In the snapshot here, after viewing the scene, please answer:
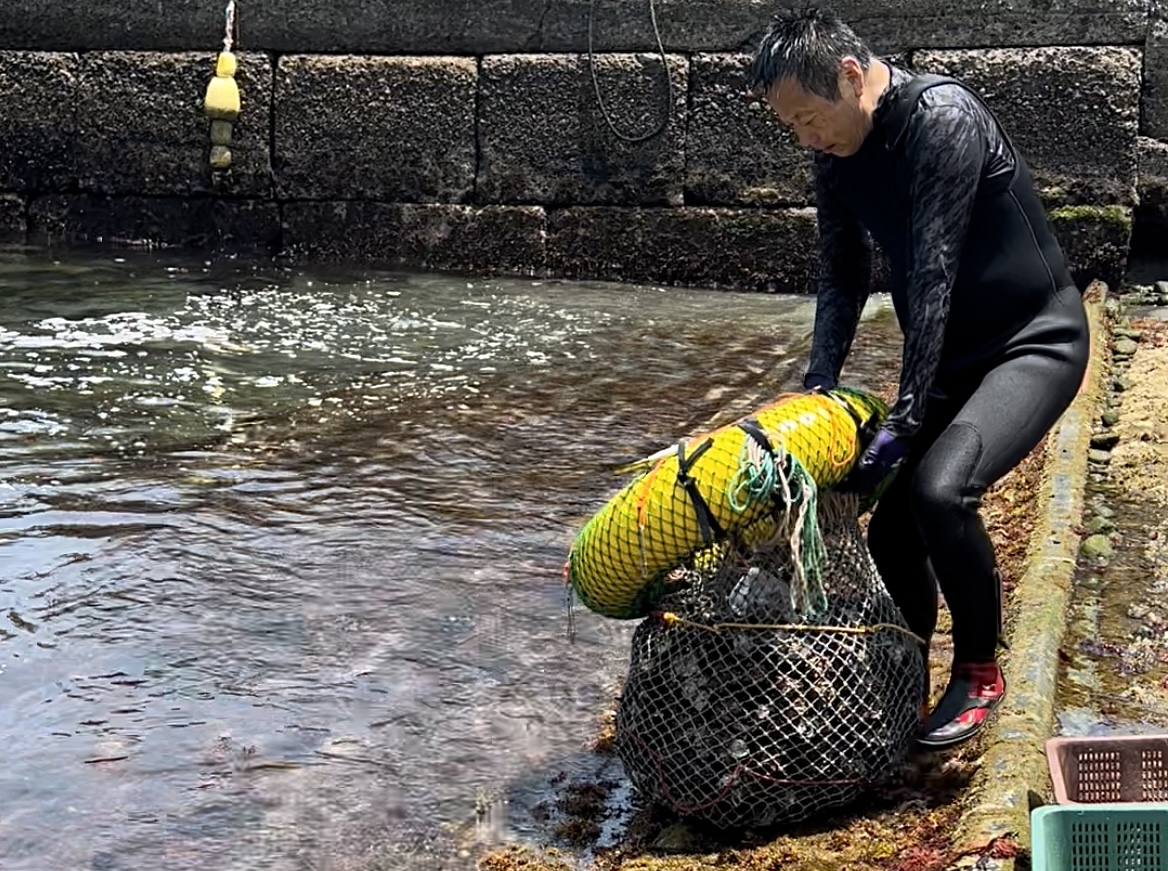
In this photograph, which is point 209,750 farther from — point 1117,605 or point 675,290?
point 675,290

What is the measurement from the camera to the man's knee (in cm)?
343

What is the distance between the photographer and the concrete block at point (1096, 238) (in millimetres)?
10188

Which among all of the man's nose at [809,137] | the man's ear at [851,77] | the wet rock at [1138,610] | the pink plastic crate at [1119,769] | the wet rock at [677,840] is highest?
the man's ear at [851,77]

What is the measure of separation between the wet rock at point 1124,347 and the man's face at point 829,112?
5277 mm

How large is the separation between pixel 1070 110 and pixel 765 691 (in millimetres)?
7902

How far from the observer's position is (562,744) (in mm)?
3955

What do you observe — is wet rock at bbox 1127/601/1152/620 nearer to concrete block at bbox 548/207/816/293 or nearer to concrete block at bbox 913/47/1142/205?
concrete block at bbox 913/47/1142/205

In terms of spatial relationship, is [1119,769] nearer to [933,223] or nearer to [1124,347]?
[933,223]

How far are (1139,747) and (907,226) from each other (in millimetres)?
1260

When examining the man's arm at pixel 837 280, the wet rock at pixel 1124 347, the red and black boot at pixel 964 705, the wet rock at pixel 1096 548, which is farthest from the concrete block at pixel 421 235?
the red and black boot at pixel 964 705

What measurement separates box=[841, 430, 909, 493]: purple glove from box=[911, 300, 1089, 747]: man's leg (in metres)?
0.06

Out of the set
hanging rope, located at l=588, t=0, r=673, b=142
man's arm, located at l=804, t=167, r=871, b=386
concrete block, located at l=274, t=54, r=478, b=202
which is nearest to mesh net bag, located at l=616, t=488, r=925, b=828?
man's arm, located at l=804, t=167, r=871, b=386

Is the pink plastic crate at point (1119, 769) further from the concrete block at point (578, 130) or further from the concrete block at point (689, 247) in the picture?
the concrete block at point (578, 130)

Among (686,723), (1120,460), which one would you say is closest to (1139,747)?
(686,723)
